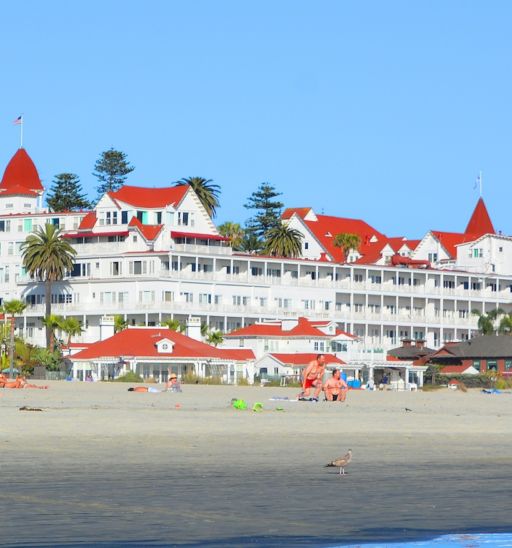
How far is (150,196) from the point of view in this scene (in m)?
137

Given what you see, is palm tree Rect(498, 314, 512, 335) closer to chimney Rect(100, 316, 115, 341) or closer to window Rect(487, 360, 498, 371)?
window Rect(487, 360, 498, 371)

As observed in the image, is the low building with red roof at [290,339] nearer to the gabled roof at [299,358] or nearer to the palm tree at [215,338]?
the palm tree at [215,338]

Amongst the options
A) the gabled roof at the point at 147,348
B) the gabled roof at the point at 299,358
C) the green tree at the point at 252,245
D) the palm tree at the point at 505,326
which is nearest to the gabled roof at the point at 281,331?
the gabled roof at the point at 299,358

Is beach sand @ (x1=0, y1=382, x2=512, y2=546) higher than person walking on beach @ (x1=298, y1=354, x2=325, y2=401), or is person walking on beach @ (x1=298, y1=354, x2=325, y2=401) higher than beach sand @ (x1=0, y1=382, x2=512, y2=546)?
person walking on beach @ (x1=298, y1=354, x2=325, y2=401)

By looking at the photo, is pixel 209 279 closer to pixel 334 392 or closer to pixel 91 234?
pixel 91 234

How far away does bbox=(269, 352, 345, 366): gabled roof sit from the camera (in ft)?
354

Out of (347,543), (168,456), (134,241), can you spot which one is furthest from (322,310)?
(347,543)

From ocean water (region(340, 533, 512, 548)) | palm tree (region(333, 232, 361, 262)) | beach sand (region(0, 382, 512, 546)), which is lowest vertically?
ocean water (region(340, 533, 512, 548))

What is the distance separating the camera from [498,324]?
477ft

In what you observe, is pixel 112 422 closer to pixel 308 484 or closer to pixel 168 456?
pixel 168 456

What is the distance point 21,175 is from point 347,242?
121ft

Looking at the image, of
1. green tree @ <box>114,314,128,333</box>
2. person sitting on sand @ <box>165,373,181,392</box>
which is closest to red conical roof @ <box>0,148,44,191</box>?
green tree @ <box>114,314,128,333</box>

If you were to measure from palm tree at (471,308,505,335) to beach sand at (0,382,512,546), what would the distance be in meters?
109

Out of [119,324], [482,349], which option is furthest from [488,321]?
[119,324]
